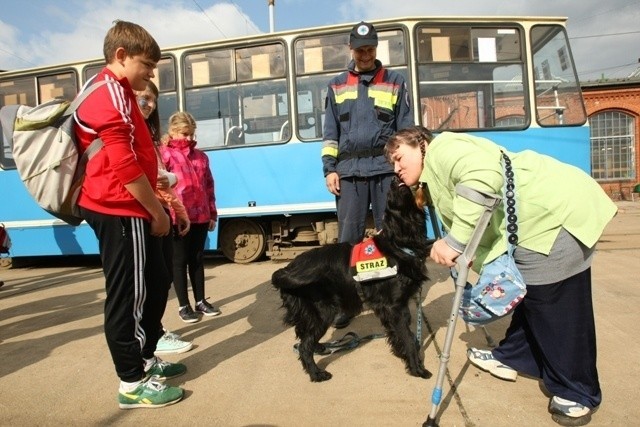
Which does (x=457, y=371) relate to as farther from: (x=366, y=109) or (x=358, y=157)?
(x=366, y=109)

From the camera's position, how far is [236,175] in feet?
20.2

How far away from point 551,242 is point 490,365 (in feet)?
3.07

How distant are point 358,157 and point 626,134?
788 inches

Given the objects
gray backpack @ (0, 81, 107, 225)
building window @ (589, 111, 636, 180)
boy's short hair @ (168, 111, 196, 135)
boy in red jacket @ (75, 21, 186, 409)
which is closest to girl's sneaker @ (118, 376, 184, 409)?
boy in red jacket @ (75, 21, 186, 409)

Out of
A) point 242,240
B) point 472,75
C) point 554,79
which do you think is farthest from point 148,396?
point 554,79

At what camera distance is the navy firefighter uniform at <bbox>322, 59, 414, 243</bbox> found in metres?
3.20

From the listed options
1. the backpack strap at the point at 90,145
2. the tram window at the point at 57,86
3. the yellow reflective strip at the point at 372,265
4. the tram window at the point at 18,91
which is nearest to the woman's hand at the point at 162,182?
the backpack strap at the point at 90,145

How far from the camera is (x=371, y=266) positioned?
101 inches

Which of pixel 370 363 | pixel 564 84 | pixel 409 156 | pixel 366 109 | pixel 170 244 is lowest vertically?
pixel 370 363

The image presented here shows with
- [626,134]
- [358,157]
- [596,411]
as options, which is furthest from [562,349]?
[626,134]

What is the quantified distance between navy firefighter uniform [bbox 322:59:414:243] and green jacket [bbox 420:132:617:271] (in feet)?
3.84

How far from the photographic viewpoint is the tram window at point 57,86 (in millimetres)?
6578

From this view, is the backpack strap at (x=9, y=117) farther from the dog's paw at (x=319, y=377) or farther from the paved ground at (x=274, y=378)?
the dog's paw at (x=319, y=377)

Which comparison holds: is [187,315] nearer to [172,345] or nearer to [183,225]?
[172,345]
